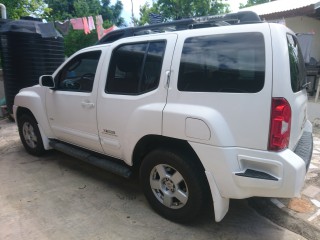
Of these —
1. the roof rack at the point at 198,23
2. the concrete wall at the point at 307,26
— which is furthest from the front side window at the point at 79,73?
the concrete wall at the point at 307,26

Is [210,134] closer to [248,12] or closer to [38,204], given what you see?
[248,12]

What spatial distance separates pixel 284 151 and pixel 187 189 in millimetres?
950

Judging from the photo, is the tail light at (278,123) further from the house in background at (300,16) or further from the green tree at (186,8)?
the green tree at (186,8)

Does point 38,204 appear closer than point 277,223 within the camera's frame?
No

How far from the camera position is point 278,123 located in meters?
2.29

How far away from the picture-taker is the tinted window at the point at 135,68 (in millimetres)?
2994

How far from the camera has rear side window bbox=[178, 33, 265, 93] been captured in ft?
7.70

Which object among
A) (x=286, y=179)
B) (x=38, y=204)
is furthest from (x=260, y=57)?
(x=38, y=204)

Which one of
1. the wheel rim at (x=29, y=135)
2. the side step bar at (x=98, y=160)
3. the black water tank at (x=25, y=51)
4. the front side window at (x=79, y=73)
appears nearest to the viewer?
the side step bar at (x=98, y=160)

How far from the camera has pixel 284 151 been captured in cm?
236

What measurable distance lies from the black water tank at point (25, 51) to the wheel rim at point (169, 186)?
5078 millimetres

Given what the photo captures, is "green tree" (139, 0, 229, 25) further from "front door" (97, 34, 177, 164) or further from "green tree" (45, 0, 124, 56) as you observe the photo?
"front door" (97, 34, 177, 164)

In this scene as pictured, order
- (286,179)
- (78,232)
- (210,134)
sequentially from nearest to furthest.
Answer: (286,179), (210,134), (78,232)

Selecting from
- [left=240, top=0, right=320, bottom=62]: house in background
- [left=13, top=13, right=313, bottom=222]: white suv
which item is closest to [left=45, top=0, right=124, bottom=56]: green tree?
[left=240, top=0, right=320, bottom=62]: house in background
